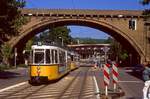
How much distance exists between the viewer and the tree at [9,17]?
42188 mm

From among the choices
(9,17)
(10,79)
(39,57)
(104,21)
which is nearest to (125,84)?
(39,57)

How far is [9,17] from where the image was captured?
4294cm

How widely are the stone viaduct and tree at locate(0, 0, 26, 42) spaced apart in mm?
44960

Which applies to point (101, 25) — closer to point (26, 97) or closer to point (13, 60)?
point (13, 60)

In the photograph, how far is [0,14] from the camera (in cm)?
4197

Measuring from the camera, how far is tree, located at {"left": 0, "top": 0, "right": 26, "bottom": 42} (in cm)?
4219

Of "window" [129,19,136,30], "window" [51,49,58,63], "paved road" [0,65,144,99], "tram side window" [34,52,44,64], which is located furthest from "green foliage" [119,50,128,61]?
"tram side window" [34,52,44,64]

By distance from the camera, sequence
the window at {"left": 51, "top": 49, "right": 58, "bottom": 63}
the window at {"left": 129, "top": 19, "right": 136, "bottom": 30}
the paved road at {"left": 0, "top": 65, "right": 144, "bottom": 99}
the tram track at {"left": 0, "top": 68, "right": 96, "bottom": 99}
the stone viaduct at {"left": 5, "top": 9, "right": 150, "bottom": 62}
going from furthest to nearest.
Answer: the stone viaduct at {"left": 5, "top": 9, "right": 150, "bottom": 62}, the window at {"left": 129, "top": 19, "right": 136, "bottom": 30}, the window at {"left": 51, "top": 49, "right": 58, "bottom": 63}, the paved road at {"left": 0, "top": 65, "right": 144, "bottom": 99}, the tram track at {"left": 0, "top": 68, "right": 96, "bottom": 99}

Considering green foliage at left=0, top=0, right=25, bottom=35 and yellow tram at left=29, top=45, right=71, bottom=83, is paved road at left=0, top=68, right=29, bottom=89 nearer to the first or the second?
yellow tram at left=29, top=45, right=71, bottom=83

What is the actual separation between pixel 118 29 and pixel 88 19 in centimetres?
601

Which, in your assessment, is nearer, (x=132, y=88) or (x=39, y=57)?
(x=132, y=88)

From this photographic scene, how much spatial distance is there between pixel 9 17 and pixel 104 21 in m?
49.8

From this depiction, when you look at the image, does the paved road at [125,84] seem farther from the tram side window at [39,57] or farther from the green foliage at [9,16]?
the green foliage at [9,16]

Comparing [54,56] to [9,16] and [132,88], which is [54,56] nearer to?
[132,88]
